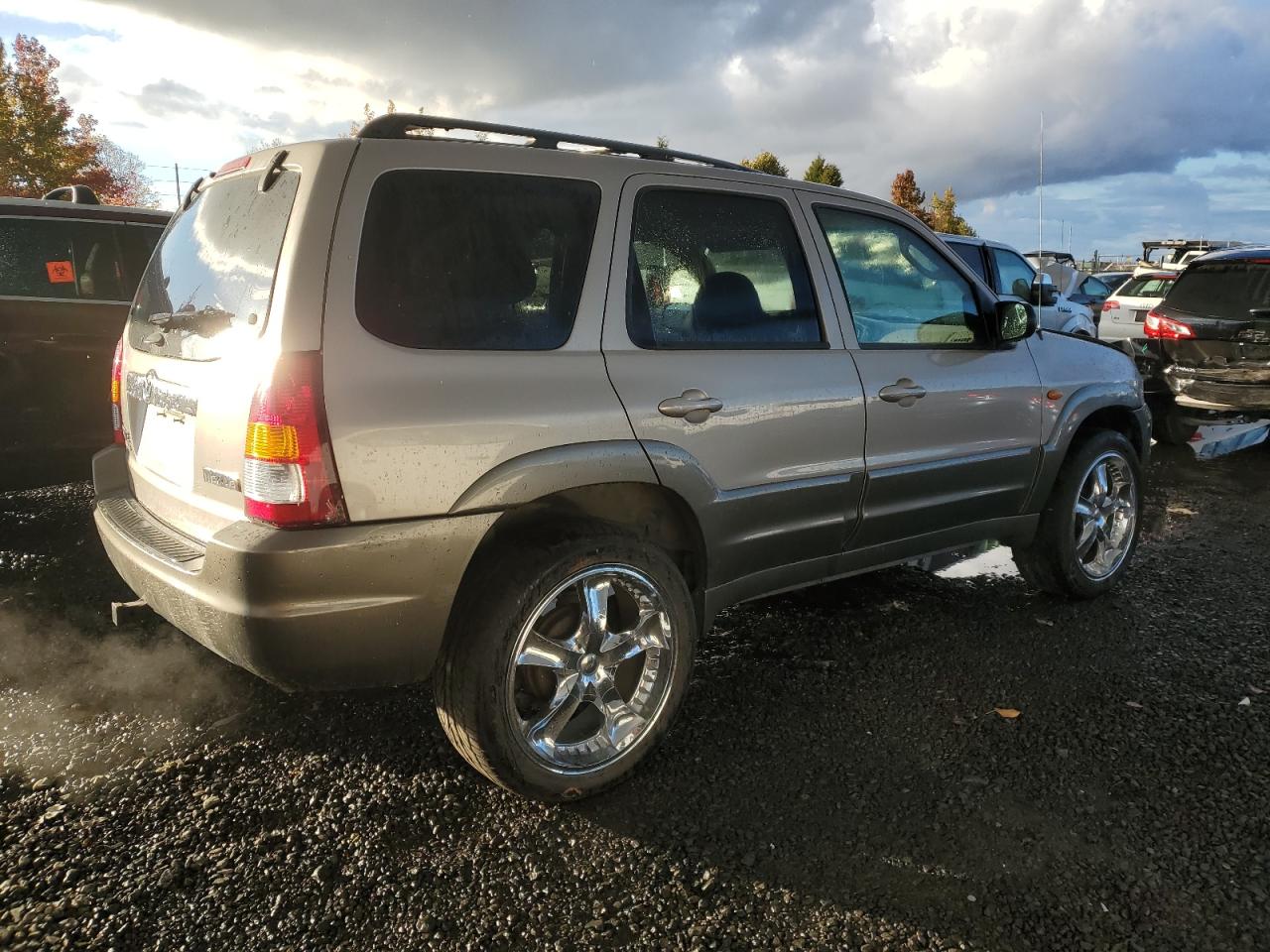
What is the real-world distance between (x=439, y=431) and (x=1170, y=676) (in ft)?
9.82

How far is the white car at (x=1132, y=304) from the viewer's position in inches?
487

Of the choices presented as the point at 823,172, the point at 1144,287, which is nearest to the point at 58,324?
the point at 1144,287

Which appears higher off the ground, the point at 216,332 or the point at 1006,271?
the point at 1006,271

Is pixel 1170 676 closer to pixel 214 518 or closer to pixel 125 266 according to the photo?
pixel 214 518

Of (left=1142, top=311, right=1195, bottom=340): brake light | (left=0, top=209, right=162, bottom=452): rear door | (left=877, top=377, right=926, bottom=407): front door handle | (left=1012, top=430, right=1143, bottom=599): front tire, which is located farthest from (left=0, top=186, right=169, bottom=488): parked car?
(left=1142, top=311, right=1195, bottom=340): brake light

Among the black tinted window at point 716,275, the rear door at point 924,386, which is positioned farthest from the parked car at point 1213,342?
the black tinted window at point 716,275

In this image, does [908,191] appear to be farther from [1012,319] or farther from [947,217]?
[1012,319]

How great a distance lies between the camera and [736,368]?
9.77 ft

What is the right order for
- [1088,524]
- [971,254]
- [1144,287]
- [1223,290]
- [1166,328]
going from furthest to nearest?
[1144,287]
[971,254]
[1166,328]
[1223,290]
[1088,524]

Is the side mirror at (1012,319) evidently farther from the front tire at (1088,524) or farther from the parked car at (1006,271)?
the parked car at (1006,271)

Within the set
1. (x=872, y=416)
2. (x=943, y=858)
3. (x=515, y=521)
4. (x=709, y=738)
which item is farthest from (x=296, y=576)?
(x=872, y=416)

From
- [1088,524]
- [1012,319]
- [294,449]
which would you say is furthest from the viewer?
[1088,524]

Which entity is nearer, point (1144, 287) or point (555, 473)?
point (555, 473)

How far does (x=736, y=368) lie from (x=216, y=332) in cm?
153
